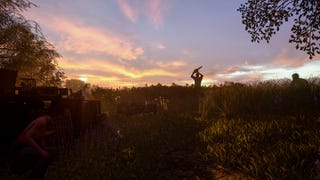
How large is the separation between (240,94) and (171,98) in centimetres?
1582

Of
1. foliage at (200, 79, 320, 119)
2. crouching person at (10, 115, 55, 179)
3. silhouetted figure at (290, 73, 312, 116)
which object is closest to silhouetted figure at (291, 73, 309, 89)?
silhouetted figure at (290, 73, 312, 116)

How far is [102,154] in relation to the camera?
29.2 feet

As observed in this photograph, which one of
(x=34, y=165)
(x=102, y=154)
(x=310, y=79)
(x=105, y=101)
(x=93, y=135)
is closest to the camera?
(x=34, y=165)

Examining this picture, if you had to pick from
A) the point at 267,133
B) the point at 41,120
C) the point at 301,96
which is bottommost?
the point at 267,133

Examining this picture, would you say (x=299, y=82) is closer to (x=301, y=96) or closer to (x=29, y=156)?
(x=301, y=96)

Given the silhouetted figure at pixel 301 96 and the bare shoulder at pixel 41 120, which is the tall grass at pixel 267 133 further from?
the bare shoulder at pixel 41 120

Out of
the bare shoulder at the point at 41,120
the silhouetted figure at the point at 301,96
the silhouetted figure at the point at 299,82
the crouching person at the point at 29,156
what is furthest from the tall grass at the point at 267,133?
the bare shoulder at the point at 41,120

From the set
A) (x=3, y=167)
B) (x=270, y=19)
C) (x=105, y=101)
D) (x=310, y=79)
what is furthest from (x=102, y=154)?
(x=105, y=101)

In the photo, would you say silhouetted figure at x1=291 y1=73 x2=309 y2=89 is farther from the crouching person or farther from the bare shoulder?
the crouching person

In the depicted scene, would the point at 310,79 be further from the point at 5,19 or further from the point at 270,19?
the point at 5,19

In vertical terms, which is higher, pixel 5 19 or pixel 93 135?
pixel 5 19

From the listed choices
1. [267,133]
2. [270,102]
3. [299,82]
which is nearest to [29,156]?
[267,133]

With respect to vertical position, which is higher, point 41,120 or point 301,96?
point 301,96

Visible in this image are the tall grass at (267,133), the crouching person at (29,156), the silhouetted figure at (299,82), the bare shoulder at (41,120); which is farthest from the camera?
the silhouetted figure at (299,82)
